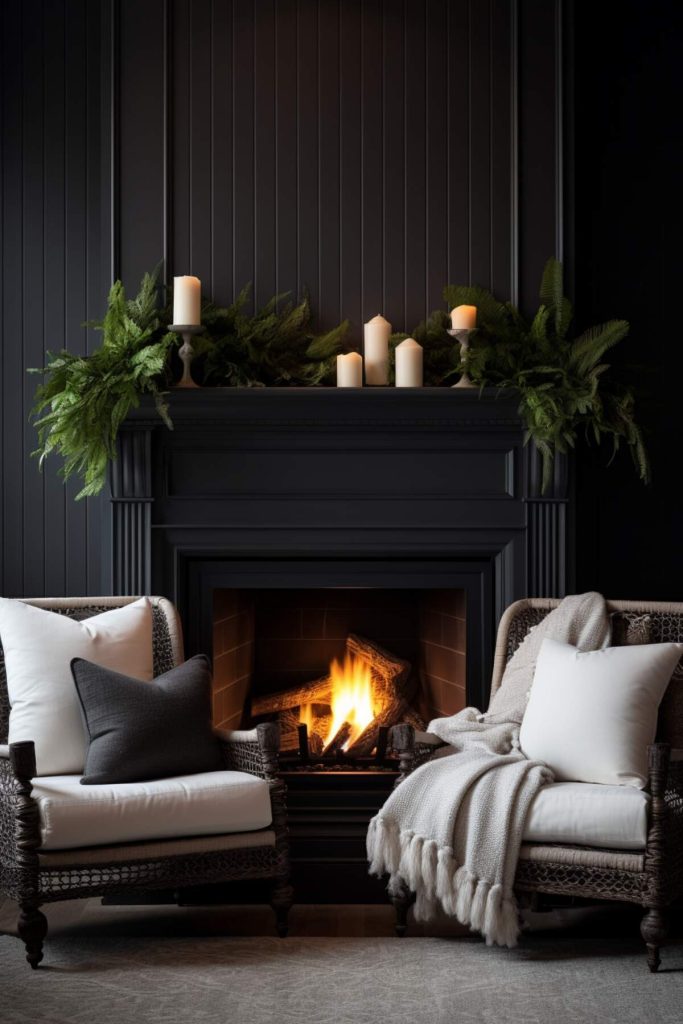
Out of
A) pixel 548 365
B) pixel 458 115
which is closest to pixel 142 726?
pixel 548 365

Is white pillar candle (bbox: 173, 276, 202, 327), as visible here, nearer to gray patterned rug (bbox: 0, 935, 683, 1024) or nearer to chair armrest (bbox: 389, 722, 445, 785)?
chair armrest (bbox: 389, 722, 445, 785)

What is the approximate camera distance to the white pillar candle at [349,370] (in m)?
3.75

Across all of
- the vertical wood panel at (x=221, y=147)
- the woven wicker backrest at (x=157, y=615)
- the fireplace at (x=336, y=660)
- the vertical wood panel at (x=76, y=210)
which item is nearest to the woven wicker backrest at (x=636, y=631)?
the fireplace at (x=336, y=660)

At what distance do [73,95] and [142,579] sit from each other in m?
1.73

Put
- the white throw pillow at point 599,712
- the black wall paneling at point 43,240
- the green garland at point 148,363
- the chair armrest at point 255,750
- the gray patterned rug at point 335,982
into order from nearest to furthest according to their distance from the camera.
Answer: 1. the gray patterned rug at point 335,982
2. the white throw pillow at point 599,712
3. the chair armrest at point 255,750
4. the green garland at point 148,363
5. the black wall paneling at point 43,240

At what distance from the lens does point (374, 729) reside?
156 inches

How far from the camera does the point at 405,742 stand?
10.9 ft

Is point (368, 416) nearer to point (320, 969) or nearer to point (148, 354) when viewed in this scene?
point (148, 354)

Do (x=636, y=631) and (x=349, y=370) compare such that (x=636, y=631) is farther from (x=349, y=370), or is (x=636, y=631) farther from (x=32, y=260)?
(x=32, y=260)

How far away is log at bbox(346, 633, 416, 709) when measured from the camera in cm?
405

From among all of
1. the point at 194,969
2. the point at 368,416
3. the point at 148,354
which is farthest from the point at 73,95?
the point at 194,969

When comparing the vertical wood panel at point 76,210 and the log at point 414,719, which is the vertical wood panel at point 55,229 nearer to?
the vertical wood panel at point 76,210

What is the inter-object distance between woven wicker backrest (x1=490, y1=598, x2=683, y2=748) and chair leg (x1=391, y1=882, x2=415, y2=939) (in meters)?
0.69

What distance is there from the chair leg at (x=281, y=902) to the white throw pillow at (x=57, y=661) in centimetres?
63
